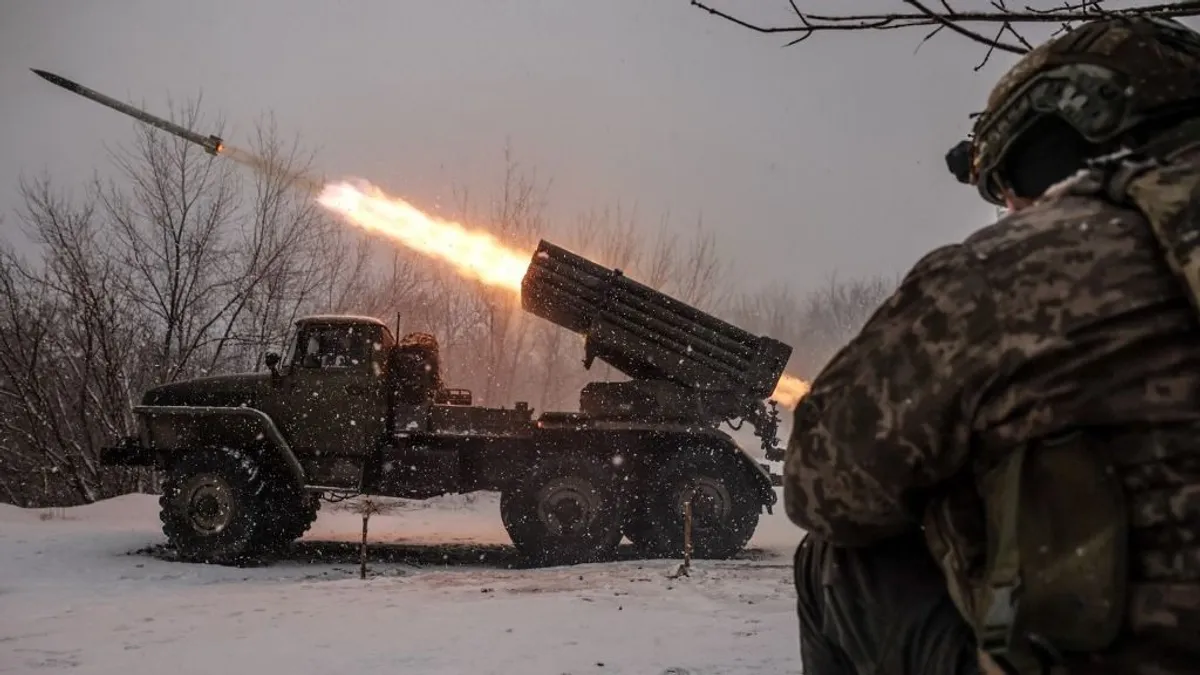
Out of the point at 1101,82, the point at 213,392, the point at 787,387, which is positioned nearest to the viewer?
the point at 1101,82

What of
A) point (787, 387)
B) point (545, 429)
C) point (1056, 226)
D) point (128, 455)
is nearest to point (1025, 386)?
point (1056, 226)

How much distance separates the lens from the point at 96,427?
18172 millimetres

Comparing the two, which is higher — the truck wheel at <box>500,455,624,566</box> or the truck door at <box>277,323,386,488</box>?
the truck door at <box>277,323,386,488</box>

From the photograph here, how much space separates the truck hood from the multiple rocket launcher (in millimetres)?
3464

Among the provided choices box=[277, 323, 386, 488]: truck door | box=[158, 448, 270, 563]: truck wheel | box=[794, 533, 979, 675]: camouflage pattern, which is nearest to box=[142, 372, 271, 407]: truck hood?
box=[277, 323, 386, 488]: truck door

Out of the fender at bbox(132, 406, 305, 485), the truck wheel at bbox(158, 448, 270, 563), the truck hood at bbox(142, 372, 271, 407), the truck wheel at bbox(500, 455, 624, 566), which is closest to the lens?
the truck wheel at bbox(158, 448, 270, 563)

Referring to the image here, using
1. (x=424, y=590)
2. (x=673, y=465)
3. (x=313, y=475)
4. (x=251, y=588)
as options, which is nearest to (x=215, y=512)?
(x=313, y=475)

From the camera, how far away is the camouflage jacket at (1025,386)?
1.36 m

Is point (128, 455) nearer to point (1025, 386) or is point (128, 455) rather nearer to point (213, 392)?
point (213, 392)

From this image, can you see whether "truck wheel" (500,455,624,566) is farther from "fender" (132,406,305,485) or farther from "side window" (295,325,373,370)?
"fender" (132,406,305,485)

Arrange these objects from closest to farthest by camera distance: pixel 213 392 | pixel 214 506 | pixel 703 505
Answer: pixel 214 506 → pixel 703 505 → pixel 213 392

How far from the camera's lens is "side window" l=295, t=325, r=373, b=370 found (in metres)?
11.0

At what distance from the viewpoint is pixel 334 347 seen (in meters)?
11.1

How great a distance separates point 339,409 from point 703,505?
4516 millimetres
